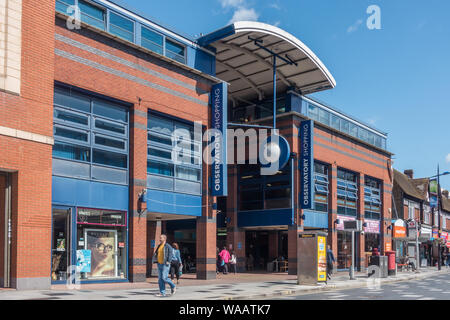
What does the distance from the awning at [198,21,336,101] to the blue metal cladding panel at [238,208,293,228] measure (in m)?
7.60

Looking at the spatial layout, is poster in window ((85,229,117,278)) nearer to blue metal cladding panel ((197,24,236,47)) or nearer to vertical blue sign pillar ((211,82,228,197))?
vertical blue sign pillar ((211,82,228,197))

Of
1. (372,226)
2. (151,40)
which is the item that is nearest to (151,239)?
(151,40)

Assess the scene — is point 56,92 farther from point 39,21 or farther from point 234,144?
point 234,144

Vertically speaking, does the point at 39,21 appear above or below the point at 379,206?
above

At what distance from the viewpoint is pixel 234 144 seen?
33438 mm

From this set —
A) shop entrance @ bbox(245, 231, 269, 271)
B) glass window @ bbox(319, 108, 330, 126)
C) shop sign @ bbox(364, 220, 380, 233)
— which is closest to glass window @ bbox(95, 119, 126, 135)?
glass window @ bbox(319, 108, 330, 126)

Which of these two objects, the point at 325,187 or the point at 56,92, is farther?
the point at 325,187

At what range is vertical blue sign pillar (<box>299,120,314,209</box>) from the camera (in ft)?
101

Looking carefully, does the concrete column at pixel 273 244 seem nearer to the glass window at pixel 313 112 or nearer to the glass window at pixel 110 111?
the glass window at pixel 313 112

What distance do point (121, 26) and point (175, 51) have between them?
3.29 m
